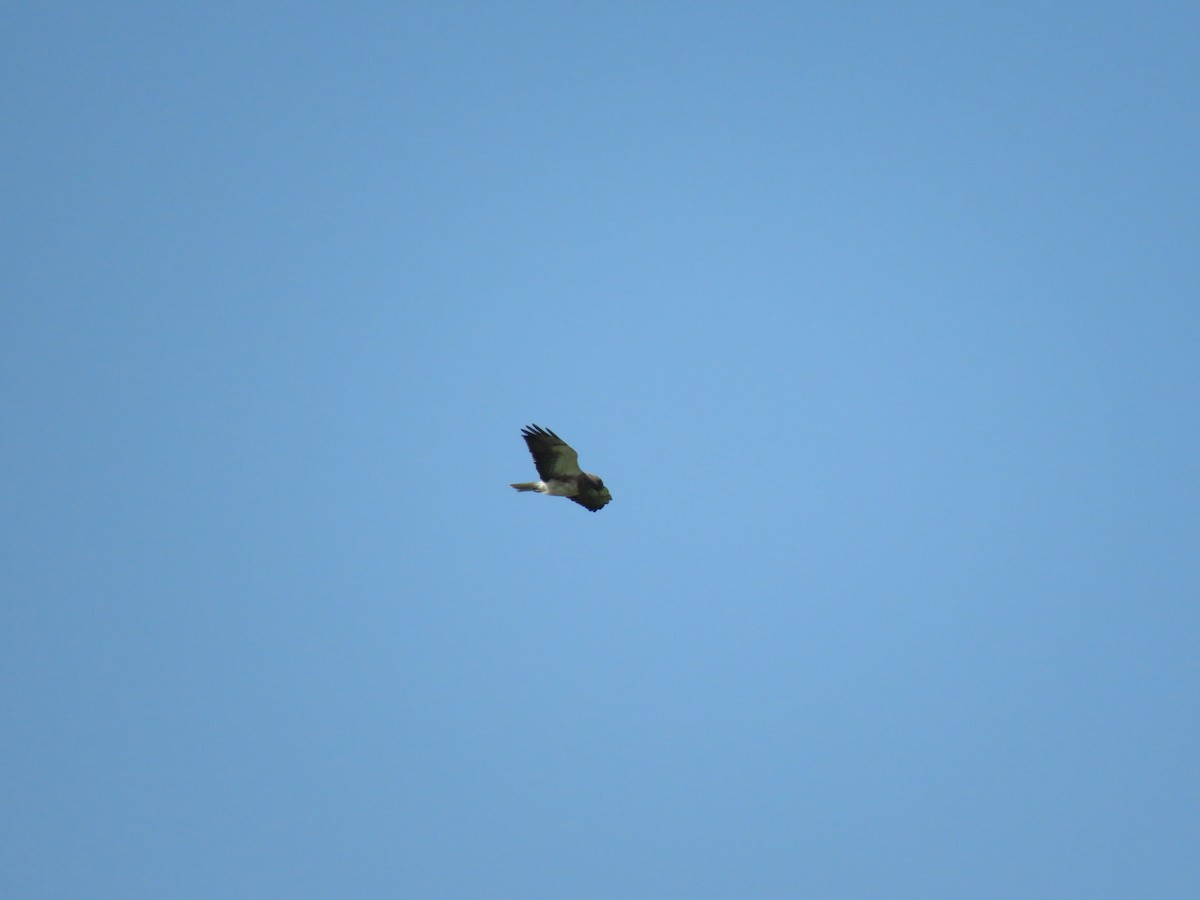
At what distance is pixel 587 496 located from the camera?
3609 centimetres

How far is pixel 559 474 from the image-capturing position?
1403 inches

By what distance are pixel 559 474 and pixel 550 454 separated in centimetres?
68

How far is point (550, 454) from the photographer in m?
35.2

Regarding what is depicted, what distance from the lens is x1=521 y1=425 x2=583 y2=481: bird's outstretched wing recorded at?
34.9m

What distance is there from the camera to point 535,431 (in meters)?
34.9

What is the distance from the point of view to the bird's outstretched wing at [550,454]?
115 feet

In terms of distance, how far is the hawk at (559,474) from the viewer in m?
35.0

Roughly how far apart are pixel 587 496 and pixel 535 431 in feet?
7.84

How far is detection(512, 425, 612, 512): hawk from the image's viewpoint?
35.0 metres
